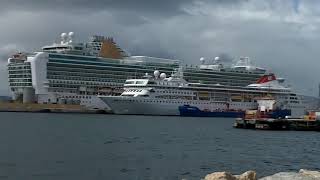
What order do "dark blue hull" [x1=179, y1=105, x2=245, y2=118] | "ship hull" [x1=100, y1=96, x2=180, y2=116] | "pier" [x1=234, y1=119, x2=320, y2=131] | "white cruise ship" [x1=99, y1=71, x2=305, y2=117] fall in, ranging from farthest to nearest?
"dark blue hull" [x1=179, y1=105, x2=245, y2=118] → "white cruise ship" [x1=99, y1=71, x2=305, y2=117] → "ship hull" [x1=100, y1=96, x2=180, y2=116] → "pier" [x1=234, y1=119, x2=320, y2=131]

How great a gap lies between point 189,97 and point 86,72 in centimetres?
1984

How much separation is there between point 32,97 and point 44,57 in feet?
25.0

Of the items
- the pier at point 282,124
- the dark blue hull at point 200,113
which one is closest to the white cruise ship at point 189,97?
the dark blue hull at point 200,113

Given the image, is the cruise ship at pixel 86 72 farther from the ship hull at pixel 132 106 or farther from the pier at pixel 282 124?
the pier at pixel 282 124

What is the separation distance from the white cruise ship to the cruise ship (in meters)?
4.39

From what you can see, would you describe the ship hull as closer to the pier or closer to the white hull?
the white hull

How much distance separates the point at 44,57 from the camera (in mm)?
111062

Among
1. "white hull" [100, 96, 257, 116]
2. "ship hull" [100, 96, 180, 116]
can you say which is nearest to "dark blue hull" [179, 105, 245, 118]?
"white hull" [100, 96, 257, 116]

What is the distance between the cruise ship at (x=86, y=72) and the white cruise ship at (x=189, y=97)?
439cm

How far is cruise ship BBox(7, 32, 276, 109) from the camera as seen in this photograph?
10862 centimetres

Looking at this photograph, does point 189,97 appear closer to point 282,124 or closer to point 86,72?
point 86,72

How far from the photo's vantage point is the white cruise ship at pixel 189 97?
335 ft

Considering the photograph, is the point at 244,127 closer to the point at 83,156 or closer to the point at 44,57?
the point at 83,156

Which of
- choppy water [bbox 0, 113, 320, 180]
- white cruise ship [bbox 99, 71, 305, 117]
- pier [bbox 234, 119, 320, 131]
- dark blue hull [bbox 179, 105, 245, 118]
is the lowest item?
choppy water [bbox 0, 113, 320, 180]
